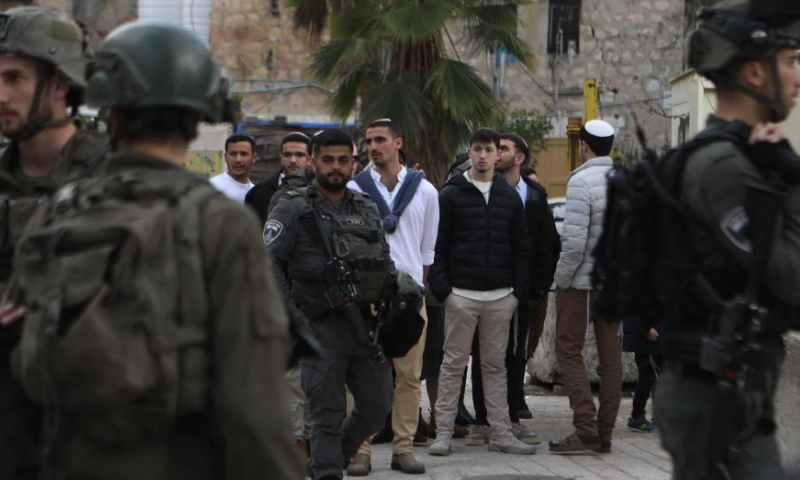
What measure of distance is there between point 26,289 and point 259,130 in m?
19.4

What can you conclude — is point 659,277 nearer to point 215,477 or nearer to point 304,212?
point 215,477

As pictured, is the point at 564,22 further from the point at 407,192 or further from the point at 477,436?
the point at 407,192

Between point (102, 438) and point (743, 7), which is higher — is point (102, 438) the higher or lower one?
the lower one

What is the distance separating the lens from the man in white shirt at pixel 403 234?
8.88 m

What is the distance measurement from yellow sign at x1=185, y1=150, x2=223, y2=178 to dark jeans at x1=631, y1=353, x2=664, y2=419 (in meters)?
11.2

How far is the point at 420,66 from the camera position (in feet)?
57.3

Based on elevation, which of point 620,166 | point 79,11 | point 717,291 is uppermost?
point 79,11

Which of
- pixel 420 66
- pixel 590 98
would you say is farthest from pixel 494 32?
pixel 590 98

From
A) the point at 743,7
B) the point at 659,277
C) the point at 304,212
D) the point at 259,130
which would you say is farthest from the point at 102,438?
the point at 259,130

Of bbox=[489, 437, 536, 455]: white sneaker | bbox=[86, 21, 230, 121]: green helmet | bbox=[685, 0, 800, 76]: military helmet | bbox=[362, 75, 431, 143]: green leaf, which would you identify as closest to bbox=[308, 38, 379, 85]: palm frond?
bbox=[362, 75, 431, 143]: green leaf

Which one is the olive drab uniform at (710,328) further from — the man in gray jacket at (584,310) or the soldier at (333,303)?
the man in gray jacket at (584,310)

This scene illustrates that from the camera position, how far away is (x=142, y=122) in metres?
3.20

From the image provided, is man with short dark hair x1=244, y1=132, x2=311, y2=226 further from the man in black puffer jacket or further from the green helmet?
the green helmet

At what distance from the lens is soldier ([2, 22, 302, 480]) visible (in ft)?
9.56
